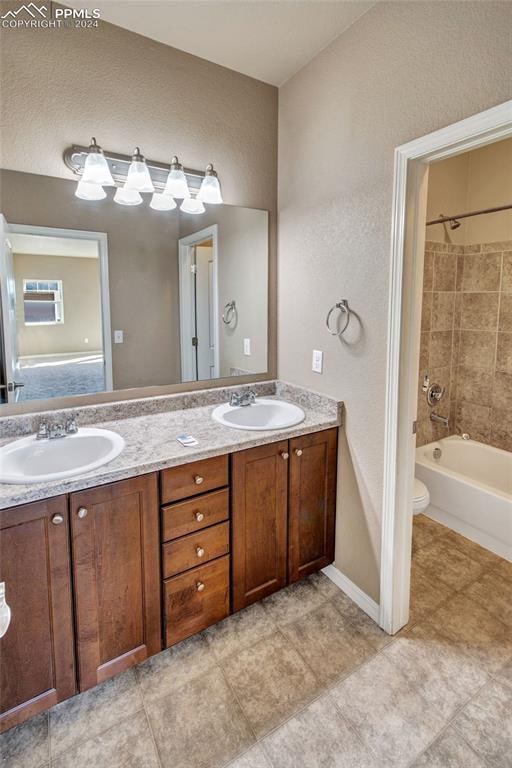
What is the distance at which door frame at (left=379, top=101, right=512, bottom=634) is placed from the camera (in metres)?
1.52

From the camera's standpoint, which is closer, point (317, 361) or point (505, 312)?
point (317, 361)

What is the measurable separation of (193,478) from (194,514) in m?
0.15

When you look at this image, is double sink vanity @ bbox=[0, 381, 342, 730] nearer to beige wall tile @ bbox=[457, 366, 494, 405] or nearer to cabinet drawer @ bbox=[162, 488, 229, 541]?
cabinet drawer @ bbox=[162, 488, 229, 541]

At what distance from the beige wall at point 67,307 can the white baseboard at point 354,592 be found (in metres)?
1.64

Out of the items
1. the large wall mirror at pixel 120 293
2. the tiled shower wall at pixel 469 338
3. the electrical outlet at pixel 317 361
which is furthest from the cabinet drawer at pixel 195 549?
the tiled shower wall at pixel 469 338

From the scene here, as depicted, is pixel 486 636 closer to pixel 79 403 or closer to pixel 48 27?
pixel 79 403

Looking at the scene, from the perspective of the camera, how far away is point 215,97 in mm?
2027

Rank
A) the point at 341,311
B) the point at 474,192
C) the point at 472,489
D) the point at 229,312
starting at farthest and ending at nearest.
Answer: the point at 474,192 < the point at 472,489 < the point at 229,312 < the point at 341,311

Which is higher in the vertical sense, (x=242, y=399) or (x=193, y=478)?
(x=242, y=399)

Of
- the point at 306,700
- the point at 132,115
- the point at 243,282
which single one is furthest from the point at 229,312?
the point at 306,700

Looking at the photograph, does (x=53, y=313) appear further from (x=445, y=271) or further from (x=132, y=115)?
(x=445, y=271)

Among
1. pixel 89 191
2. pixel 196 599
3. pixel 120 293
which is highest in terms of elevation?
pixel 89 191

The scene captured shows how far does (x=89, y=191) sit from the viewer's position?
177 cm

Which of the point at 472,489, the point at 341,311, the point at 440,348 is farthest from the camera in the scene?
the point at 440,348
